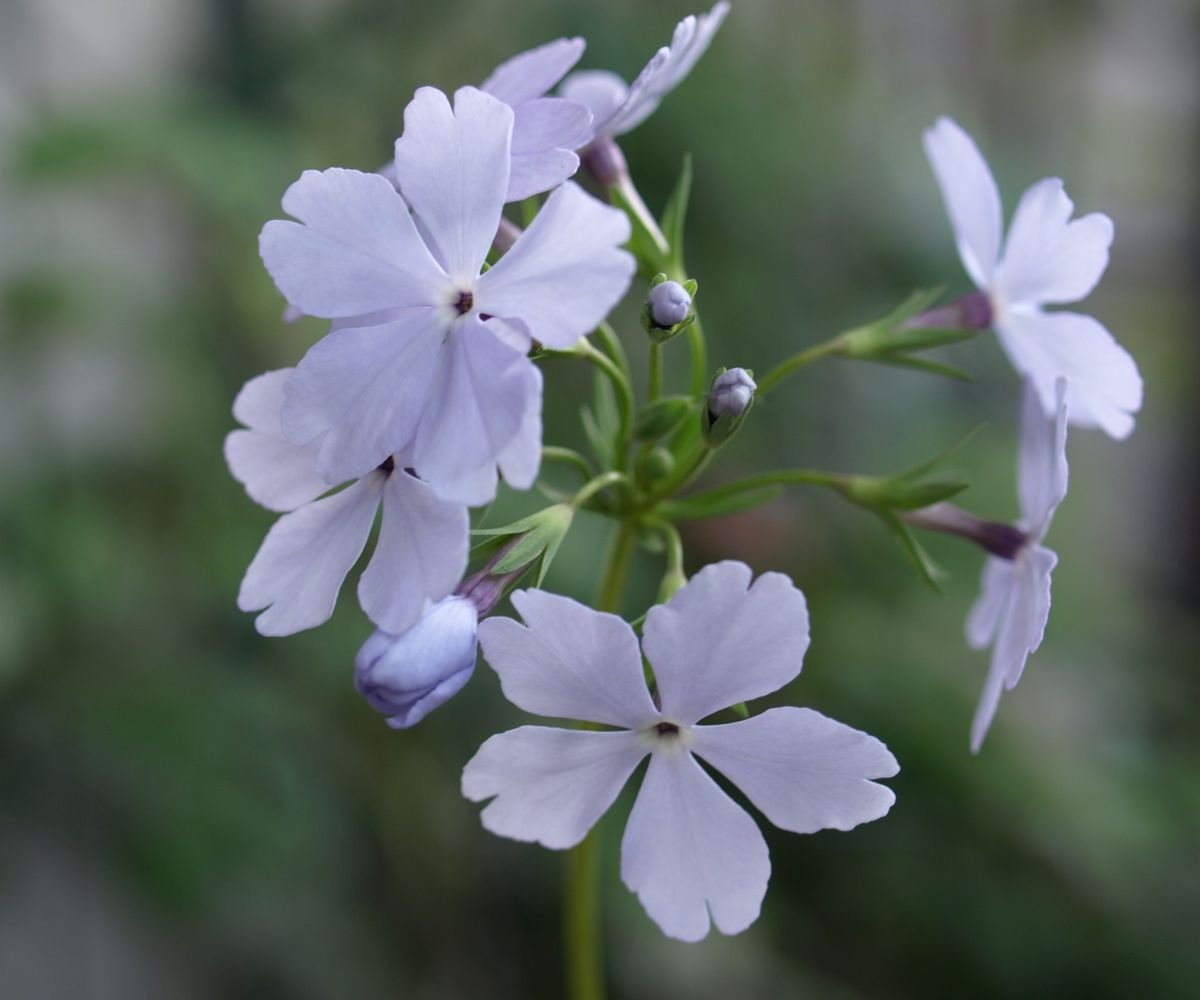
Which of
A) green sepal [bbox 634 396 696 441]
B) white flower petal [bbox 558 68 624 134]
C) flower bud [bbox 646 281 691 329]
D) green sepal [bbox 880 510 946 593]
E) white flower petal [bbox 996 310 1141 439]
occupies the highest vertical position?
white flower petal [bbox 558 68 624 134]

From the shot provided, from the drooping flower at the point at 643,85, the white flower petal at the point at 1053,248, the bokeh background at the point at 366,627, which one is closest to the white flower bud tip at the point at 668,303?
the drooping flower at the point at 643,85

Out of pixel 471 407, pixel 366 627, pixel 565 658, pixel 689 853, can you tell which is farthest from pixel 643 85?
pixel 366 627

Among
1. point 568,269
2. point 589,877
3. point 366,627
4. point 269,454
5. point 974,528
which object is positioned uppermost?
point 568,269

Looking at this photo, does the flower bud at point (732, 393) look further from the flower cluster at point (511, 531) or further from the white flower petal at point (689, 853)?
the white flower petal at point (689, 853)

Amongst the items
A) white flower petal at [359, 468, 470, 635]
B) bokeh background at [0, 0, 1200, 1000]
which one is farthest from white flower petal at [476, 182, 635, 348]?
bokeh background at [0, 0, 1200, 1000]

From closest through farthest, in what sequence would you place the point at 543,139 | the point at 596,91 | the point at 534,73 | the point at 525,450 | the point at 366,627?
the point at 525,450
the point at 543,139
the point at 534,73
the point at 596,91
the point at 366,627

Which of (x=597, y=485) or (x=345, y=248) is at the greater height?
(x=345, y=248)

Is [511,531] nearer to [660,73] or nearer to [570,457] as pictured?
[570,457]

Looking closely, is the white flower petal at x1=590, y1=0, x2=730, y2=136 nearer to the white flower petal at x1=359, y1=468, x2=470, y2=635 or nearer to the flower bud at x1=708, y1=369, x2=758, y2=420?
the flower bud at x1=708, y1=369, x2=758, y2=420
